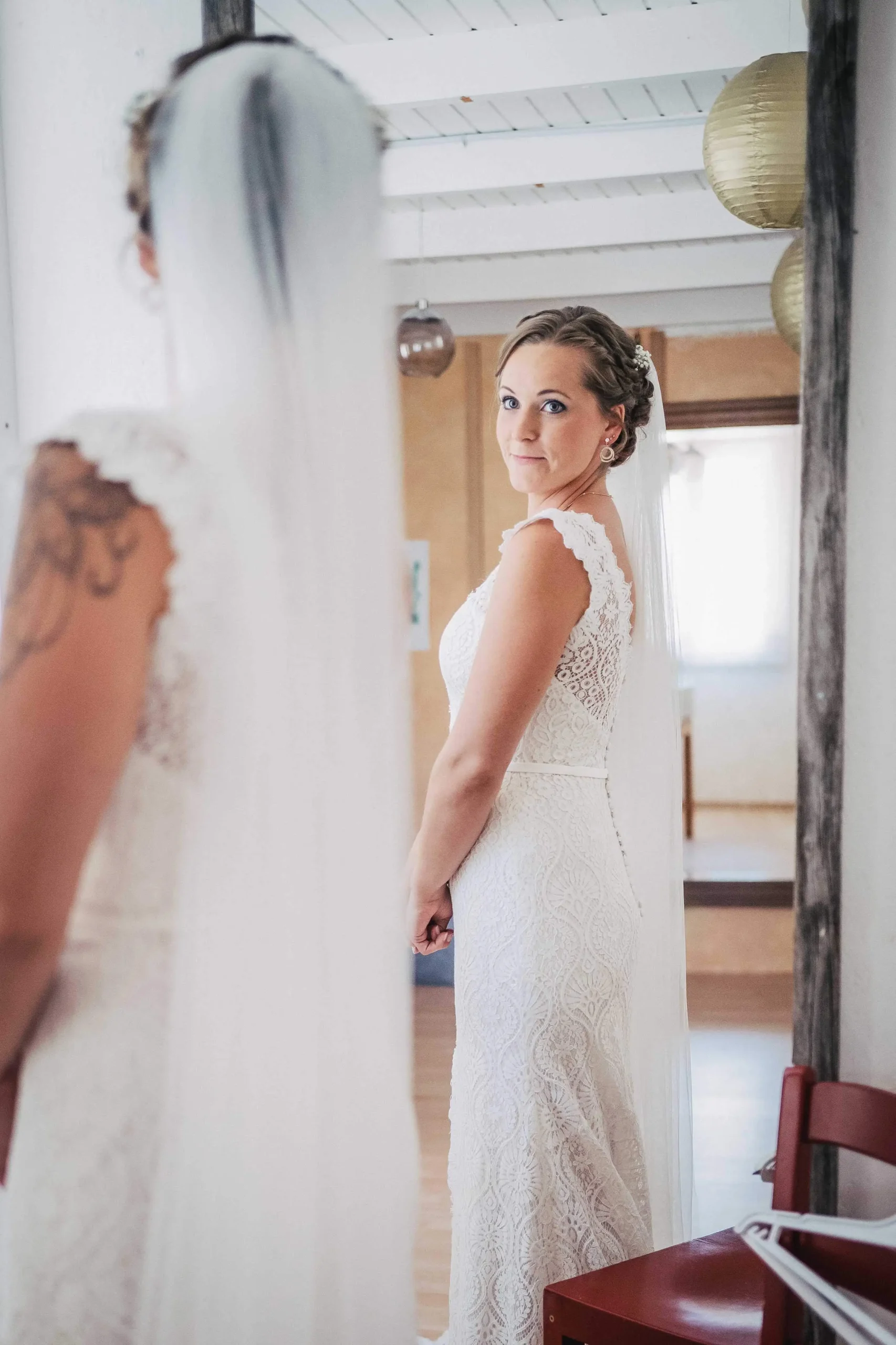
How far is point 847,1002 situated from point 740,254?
6.63ft

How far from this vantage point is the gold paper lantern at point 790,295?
1464mm

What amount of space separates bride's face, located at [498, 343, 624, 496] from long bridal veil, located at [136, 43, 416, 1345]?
75 cm

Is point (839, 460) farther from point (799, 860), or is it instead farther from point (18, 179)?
point (18, 179)

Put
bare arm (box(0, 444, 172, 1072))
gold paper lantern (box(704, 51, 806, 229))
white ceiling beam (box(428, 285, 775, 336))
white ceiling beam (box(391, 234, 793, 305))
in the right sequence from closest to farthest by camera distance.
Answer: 1. bare arm (box(0, 444, 172, 1072))
2. gold paper lantern (box(704, 51, 806, 229))
3. white ceiling beam (box(428, 285, 775, 336))
4. white ceiling beam (box(391, 234, 793, 305))

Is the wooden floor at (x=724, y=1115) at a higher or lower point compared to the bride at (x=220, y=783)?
lower

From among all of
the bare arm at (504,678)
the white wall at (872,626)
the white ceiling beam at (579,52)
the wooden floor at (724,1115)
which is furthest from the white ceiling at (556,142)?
the wooden floor at (724,1115)

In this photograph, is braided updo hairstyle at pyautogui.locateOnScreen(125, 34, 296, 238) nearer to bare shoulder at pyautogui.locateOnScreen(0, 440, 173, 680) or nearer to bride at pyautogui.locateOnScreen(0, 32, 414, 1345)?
bride at pyautogui.locateOnScreen(0, 32, 414, 1345)

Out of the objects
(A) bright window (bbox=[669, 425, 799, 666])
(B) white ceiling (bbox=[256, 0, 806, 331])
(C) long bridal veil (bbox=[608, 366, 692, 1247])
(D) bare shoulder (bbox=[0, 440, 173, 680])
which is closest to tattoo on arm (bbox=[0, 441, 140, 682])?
(D) bare shoulder (bbox=[0, 440, 173, 680])

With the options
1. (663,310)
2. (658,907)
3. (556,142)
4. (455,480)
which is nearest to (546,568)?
(658,907)

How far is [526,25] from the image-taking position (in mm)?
2340

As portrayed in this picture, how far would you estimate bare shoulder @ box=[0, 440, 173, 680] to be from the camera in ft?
2.27

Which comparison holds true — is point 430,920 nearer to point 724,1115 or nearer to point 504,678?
point 504,678

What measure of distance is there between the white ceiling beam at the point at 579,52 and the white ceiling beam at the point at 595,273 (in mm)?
444

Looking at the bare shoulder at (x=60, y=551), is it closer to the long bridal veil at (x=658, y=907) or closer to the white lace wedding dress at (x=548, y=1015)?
the white lace wedding dress at (x=548, y=1015)
